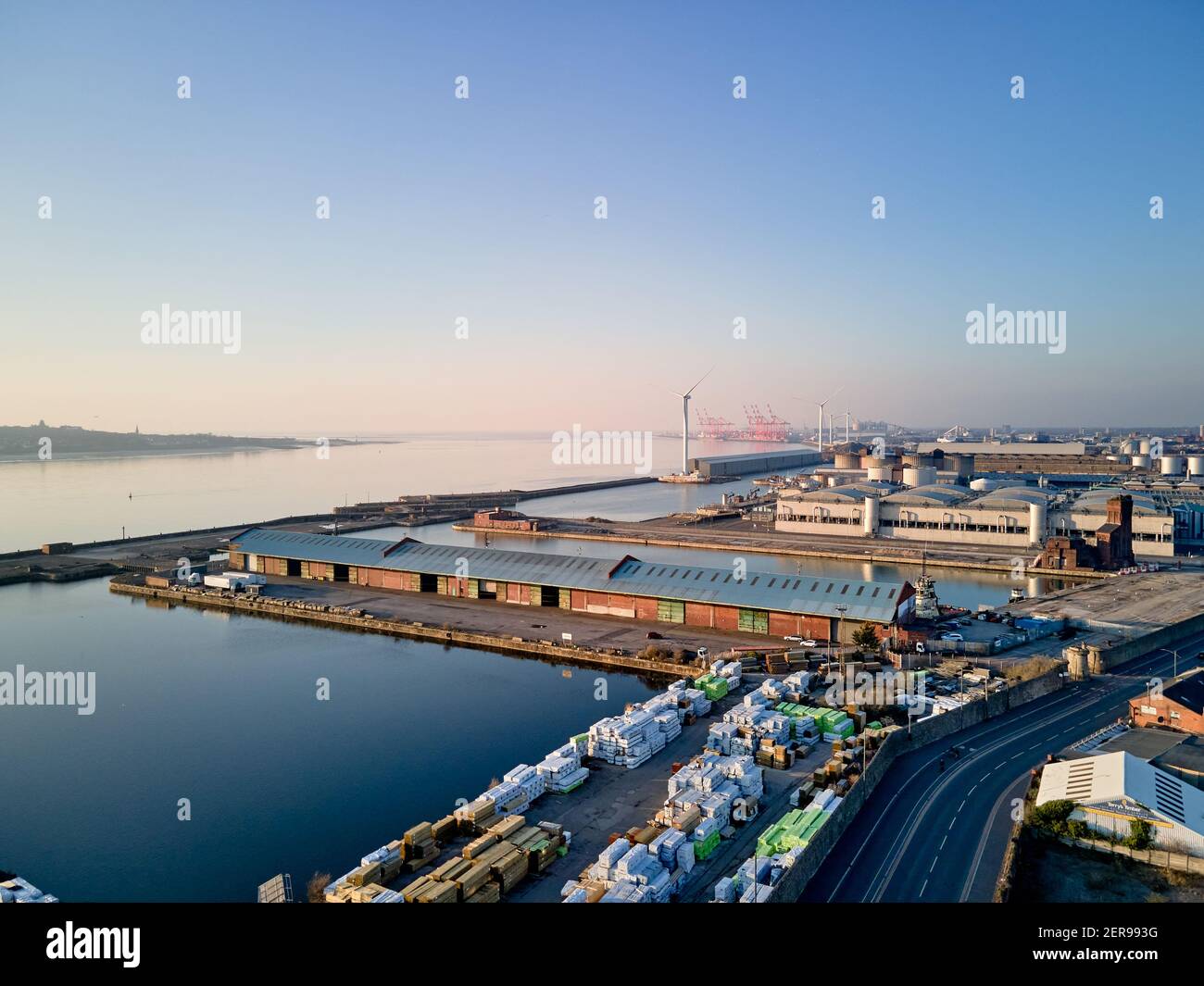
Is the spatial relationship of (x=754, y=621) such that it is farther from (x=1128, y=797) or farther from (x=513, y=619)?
(x=1128, y=797)

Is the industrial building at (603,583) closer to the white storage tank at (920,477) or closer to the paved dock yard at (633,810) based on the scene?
the paved dock yard at (633,810)

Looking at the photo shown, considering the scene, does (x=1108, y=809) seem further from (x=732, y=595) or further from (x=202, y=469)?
(x=202, y=469)

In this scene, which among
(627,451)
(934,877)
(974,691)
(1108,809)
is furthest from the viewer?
(627,451)

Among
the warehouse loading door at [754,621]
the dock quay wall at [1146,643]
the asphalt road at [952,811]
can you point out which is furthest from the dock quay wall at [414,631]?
the dock quay wall at [1146,643]

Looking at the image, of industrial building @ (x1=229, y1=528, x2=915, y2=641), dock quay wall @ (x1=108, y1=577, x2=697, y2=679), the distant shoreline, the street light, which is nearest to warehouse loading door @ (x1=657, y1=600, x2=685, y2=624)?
industrial building @ (x1=229, y1=528, x2=915, y2=641)

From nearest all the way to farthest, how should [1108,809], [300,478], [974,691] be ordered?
[1108,809] → [974,691] → [300,478]
